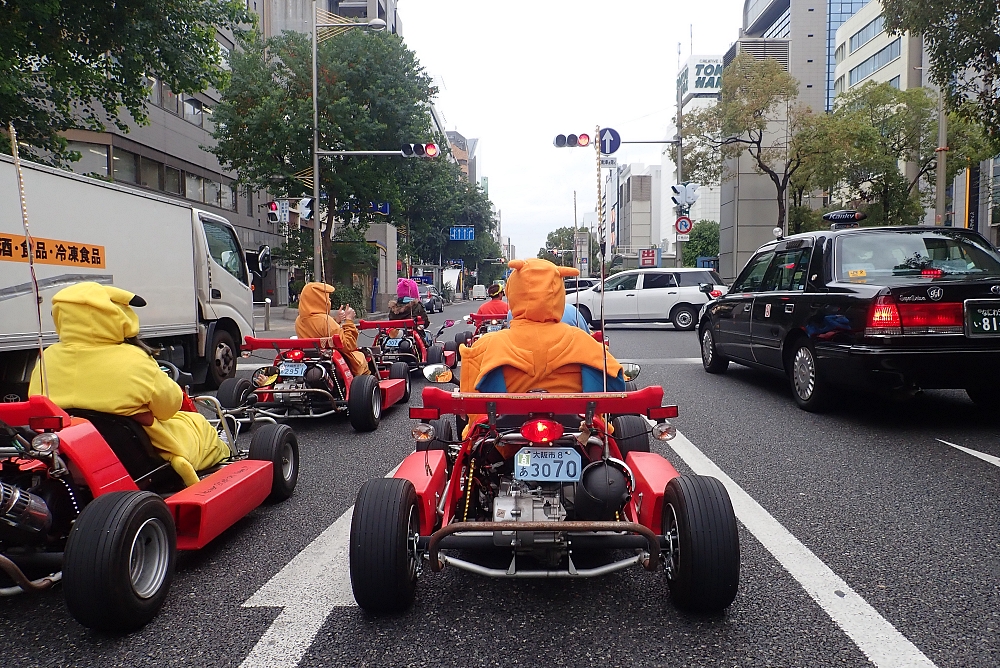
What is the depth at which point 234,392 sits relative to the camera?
23.5ft

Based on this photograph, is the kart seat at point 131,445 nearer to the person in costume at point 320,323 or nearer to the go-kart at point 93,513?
the go-kart at point 93,513

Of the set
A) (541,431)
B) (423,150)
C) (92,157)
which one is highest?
(92,157)

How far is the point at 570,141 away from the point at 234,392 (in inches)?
578

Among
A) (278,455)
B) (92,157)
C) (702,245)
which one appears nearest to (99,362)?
(278,455)

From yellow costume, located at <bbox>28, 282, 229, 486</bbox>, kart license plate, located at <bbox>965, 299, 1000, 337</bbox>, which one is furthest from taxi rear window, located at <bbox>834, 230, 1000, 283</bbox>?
yellow costume, located at <bbox>28, 282, 229, 486</bbox>

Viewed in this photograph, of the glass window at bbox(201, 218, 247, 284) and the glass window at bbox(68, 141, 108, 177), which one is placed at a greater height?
the glass window at bbox(68, 141, 108, 177)

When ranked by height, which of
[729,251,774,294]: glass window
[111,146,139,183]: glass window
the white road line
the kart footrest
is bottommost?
the white road line

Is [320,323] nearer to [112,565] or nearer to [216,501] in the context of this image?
[216,501]

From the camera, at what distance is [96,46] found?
484 inches

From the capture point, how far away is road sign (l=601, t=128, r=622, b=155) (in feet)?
79.8

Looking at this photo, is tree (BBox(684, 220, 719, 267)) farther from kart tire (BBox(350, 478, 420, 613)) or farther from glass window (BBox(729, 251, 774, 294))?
kart tire (BBox(350, 478, 420, 613))

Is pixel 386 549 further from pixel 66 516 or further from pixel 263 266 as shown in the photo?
pixel 263 266

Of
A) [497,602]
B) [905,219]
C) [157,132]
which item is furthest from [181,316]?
[905,219]

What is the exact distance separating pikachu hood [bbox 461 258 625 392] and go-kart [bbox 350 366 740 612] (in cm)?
18
